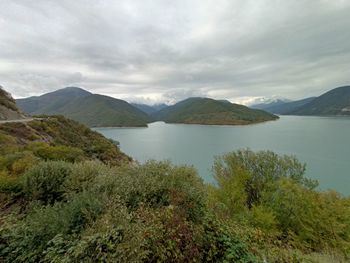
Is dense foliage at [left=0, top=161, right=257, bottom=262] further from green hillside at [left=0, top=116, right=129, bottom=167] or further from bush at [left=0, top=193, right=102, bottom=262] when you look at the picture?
green hillside at [left=0, top=116, right=129, bottom=167]

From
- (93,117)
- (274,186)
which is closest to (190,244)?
(274,186)

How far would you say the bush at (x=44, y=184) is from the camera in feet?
22.5

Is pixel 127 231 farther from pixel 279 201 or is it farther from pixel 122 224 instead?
pixel 279 201

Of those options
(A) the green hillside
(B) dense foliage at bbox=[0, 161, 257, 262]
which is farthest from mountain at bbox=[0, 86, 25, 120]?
(B) dense foliage at bbox=[0, 161, 257, 262]

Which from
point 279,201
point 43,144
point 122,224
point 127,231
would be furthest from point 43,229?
point 43,144

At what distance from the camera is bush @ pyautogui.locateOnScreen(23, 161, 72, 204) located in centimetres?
686

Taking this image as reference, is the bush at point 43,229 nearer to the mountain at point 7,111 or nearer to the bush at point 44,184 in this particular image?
the bush at point 44,184

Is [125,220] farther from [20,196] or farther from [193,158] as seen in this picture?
[193,158]

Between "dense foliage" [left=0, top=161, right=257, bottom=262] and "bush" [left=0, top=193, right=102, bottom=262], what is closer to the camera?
"dense foliage" [left=0, top=161, right=257, bottom=262]

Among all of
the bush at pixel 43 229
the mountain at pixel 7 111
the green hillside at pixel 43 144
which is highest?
the mountain at pixel 7 111

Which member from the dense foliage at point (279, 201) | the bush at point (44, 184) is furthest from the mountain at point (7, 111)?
the dense foliage at point (279, 201)

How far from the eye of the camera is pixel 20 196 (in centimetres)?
714

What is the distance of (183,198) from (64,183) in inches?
170

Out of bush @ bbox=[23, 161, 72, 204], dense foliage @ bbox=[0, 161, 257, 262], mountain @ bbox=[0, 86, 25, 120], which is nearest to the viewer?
dense foliage @ bbox=[0, 161, 257, 262]
